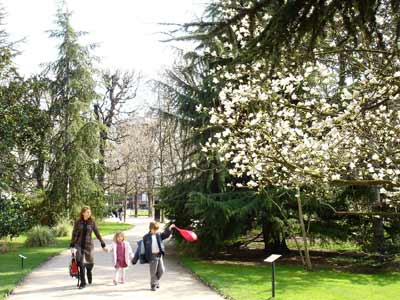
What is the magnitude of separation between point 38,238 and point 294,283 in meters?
12.5

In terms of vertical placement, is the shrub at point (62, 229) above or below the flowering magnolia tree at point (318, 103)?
below

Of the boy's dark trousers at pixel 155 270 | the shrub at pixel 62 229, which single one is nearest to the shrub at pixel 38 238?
the shrub at pixel 62 229

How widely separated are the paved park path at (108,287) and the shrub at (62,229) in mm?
10671

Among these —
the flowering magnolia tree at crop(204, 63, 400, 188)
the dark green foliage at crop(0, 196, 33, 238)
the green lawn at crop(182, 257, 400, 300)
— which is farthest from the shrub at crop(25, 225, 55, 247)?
the flowering magnolia tree at crop(204, 63, 400, 188)

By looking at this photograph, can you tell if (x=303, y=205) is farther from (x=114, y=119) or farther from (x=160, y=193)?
(x=114, y=119)

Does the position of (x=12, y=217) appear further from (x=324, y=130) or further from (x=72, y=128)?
(x=324, y=130)

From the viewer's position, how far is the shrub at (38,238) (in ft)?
64.2

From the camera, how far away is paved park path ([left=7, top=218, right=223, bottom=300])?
29.6ft

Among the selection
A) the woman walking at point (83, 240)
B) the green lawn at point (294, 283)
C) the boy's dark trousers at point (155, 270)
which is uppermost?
the woman walking at point (83, 240)

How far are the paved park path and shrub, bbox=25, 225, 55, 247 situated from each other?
22.2ft

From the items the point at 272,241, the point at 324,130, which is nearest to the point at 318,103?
the point at 324,130

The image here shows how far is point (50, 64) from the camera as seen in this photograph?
2641 centimetres

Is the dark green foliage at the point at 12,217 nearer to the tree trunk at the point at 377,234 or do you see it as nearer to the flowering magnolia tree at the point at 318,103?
the flowering magnolia tree at the point at 318,103

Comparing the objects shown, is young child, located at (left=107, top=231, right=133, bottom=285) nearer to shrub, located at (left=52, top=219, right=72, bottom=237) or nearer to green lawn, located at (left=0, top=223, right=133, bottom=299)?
green lawn, located at (left=0, top=223, right=133, bottom=299)
